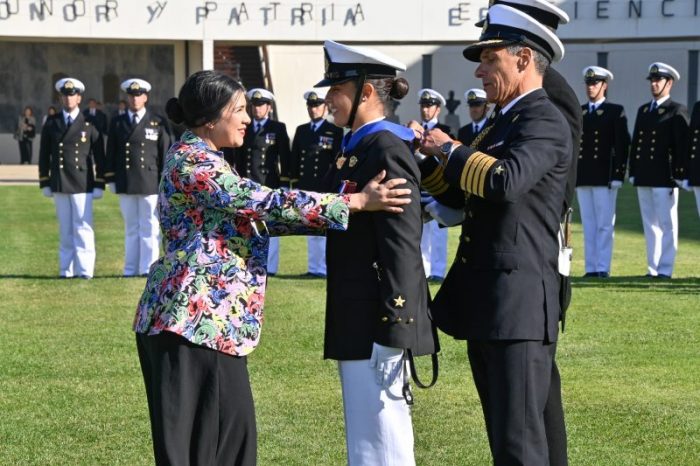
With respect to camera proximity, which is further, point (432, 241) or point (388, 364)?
point (432, 241)

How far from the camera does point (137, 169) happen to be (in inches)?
580

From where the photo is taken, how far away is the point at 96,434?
7.12m

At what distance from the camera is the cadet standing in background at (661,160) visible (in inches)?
566

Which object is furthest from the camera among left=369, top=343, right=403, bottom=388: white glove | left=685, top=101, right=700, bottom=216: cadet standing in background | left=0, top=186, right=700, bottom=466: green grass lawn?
left=685, top=101, right=700, bottom=216: cadet standing in background

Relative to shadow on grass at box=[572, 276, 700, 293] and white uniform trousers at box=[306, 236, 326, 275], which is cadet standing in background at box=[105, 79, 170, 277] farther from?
shadow on grass at box=[572, 276, 700, 293]

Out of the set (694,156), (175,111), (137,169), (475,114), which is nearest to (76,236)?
(137,169)

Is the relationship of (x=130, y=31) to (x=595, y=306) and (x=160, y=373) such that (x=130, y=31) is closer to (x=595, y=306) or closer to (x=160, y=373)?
(x=595, y=306)

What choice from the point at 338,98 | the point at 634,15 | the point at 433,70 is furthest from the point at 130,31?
the point at 338,98

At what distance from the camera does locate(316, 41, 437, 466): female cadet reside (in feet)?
15.5

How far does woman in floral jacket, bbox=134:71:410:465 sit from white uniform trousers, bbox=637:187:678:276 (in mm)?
10159

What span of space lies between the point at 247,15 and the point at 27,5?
5.40 meters

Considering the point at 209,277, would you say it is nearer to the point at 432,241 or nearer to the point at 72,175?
the point at 72,175

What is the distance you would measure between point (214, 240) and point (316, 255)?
32.4 feet

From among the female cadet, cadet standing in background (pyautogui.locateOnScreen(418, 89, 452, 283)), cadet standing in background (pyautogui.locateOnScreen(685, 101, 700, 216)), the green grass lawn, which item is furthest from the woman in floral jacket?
cadet standing in background (pyautogui.locateOnScreen(685, 101, 700, 216))
